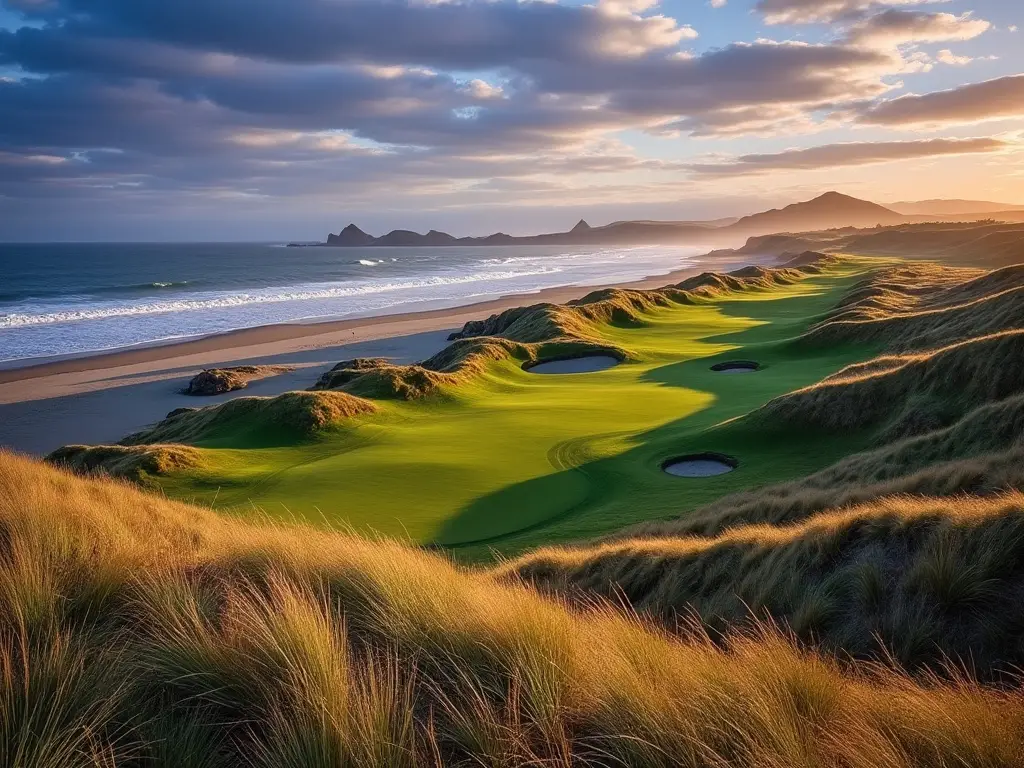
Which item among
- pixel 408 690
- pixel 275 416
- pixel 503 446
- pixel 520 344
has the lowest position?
pixel 503 446

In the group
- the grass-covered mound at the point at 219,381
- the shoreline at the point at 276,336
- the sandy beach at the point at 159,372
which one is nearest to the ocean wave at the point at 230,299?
the shoreline at the point at 276,336

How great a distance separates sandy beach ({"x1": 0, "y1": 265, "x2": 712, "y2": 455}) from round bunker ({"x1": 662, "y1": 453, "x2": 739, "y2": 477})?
67.0ft

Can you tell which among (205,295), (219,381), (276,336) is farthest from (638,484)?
(205,295)

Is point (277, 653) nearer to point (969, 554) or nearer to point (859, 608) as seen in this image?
point (859, 608)

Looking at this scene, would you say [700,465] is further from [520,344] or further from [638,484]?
[520,344]

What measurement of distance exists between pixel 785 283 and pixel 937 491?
67688 mm

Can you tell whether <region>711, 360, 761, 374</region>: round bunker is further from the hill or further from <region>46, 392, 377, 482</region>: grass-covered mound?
the hill

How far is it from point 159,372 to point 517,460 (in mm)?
27026

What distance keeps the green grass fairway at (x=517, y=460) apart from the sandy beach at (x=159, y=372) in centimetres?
1068

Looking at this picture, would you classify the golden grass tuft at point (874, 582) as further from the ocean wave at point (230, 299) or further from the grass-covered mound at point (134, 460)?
the ocean wave at point (230, 299)

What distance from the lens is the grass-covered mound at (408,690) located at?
289cm

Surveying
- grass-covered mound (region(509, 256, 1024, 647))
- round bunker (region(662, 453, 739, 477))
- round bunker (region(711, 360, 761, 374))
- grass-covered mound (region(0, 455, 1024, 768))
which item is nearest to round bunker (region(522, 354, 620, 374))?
round bunker (region(711, 360, 761, 374))

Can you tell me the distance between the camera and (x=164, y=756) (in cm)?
294

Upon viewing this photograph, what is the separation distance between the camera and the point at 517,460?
754 inches
